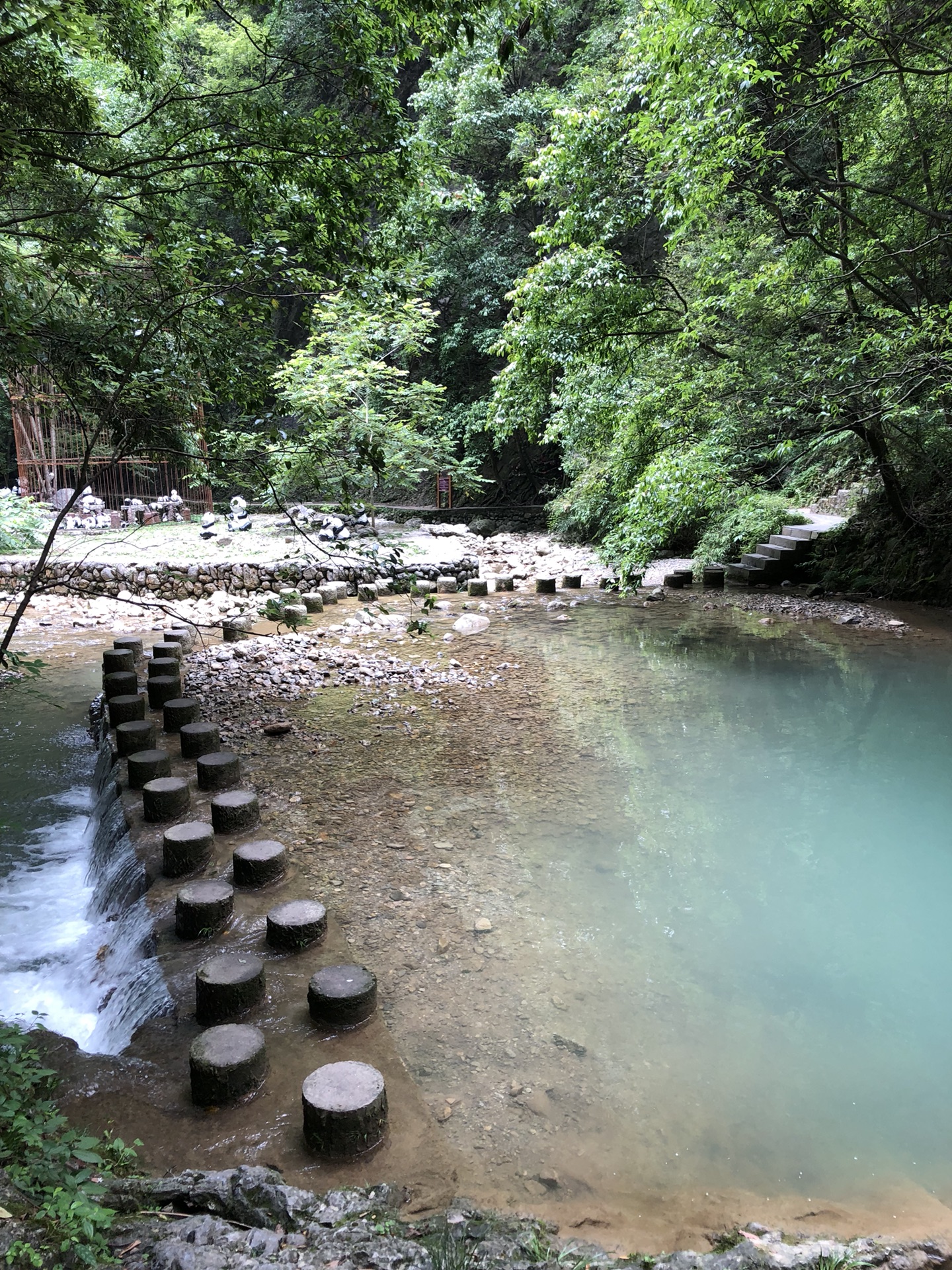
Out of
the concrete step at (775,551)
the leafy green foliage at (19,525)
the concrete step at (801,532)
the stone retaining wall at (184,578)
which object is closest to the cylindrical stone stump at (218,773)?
the stone retaining wall at (184,578)

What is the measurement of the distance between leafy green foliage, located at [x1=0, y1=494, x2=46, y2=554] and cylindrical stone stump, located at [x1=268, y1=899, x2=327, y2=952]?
1220cm

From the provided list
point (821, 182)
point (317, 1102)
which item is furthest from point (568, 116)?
point (317, 1102)

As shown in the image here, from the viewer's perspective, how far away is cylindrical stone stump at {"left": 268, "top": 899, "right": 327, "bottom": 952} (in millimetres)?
3102

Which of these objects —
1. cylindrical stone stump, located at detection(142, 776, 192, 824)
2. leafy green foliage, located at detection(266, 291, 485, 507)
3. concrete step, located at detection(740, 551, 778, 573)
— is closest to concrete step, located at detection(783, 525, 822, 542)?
concrete step, located at detection(740, 551, 778, 573)

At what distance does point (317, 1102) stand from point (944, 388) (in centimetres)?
790

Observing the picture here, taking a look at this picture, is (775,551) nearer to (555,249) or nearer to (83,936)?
(555,249)

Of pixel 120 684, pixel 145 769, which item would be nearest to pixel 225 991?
pixel 145 769

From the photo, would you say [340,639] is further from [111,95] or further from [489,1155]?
[111,95]

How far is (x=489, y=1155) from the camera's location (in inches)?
92.9

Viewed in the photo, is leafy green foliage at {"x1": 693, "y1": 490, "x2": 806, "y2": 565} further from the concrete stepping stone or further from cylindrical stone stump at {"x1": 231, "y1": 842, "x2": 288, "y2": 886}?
cylindrical stone stump at {"x1": 231, "y1": 842, "x2": 288, "y2": 886}

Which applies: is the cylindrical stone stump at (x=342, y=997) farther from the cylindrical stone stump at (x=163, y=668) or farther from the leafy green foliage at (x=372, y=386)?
the leafy green foliage at (x=372, y=386)

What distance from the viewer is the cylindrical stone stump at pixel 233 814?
13.3ft

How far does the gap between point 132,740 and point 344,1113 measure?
3568 mm

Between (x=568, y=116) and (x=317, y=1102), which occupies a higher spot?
(x=568, y=116)
